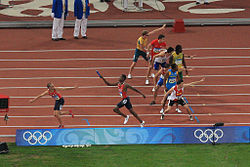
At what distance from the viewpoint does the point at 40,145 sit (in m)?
18.2

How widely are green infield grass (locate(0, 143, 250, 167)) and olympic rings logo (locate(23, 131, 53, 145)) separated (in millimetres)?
215

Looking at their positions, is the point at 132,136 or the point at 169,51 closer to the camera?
the point at 132,136

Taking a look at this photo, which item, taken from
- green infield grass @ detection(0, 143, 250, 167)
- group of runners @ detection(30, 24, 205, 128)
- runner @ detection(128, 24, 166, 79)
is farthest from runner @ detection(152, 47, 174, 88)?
green infield grass @ detection(0, 143, 250, 167)

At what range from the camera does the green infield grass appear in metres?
17.1

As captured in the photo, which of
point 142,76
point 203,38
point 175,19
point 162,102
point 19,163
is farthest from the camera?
point 175,19

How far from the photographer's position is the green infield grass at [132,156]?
56.0 feet

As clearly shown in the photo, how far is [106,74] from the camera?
24109 mm

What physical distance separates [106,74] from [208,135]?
7.02 meters

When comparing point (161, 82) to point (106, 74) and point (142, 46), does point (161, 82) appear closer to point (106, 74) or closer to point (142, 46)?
point (142, 46)

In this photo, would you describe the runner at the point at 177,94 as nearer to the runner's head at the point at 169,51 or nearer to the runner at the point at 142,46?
the runner's head at the point at 169,51

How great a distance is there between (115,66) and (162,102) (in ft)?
17.2

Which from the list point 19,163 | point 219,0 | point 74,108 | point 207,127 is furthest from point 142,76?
point 219,0

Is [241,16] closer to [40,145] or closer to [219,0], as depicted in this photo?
[219,0]

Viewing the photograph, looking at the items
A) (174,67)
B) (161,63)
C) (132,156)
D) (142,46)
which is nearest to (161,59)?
(161,63)
